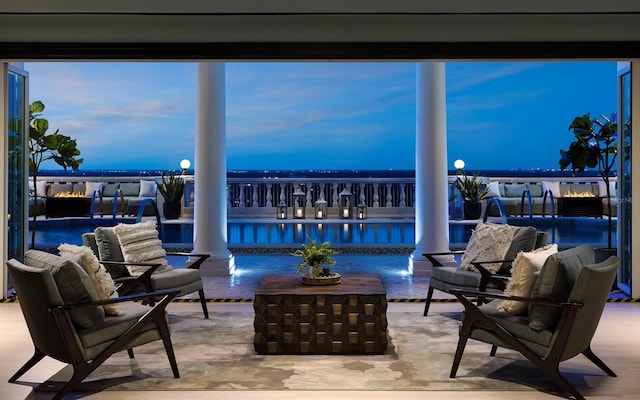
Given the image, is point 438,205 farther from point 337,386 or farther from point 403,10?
point 337,386

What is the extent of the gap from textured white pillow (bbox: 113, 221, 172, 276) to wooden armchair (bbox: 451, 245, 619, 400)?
9.27 ft

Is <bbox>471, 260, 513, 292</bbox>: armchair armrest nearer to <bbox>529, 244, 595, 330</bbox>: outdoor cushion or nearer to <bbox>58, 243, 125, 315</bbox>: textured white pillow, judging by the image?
<bbox>529, 244, 595, 330</bbox>: outdoor cushion

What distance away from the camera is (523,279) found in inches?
149

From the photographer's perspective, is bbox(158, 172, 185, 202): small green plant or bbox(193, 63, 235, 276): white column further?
bbox(158, 172, 185, 202): small green plant

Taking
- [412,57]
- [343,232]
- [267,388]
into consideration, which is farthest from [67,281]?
[343,232]

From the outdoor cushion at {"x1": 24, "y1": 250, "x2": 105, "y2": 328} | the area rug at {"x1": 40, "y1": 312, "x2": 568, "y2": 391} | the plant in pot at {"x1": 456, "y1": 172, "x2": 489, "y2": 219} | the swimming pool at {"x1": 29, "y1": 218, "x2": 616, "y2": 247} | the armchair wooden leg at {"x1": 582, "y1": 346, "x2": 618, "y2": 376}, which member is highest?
the plant in pot at {"x1": 456, "y1": 172, "x2": 489, "y2": 219}

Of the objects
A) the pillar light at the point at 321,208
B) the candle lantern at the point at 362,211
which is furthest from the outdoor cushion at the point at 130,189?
the candle lantern at the point at 362,211

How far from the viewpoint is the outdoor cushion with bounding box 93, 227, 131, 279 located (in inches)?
203

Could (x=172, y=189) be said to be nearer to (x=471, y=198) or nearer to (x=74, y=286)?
(x=471, y=198)

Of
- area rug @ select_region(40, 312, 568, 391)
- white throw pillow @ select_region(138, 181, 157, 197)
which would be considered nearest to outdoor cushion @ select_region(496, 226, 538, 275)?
area rug @ select_region(40, 312, 568, 391)

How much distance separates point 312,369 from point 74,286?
156cm

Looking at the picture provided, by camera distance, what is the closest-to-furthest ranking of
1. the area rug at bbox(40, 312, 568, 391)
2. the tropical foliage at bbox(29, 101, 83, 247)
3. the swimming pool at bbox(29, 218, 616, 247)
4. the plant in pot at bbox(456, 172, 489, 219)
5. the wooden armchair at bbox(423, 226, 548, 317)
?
the area rug at bbox(40, 312, 568, 391)
the wooden armchair at bbox(423, 226, 548, 317)
the tropical foliage at bbox(29, 101, 83, 247)
the plant in pot at bbox(456, 172, 489, 219)
the swimming pool at bbox(29, 218, 616, 247)

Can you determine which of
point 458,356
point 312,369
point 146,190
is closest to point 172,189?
point 146,190

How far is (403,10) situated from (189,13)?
1855 mm
